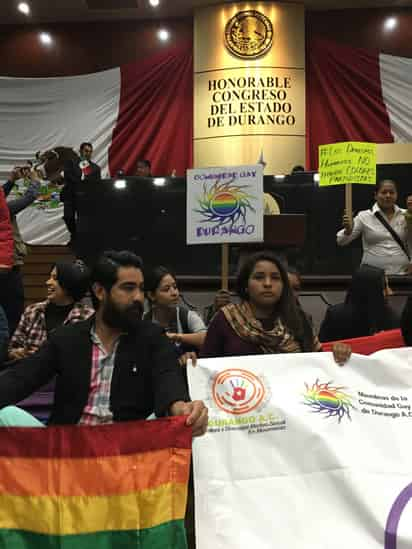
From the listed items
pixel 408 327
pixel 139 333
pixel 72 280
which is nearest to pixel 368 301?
pixel 408 327

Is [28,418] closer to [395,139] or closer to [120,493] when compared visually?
[120,493]

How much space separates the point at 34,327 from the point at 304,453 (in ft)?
5.40

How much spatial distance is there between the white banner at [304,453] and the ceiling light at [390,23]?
8195 millimetres

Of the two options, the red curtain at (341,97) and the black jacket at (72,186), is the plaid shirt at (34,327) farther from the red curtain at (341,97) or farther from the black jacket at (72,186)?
the red curtain at (341,97)

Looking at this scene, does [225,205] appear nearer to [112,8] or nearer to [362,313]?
[362,313]

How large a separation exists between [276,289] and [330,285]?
2.68 metres

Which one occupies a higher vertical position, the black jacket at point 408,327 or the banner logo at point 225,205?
the banner logo at point 225,205

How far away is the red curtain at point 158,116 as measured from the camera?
910cm

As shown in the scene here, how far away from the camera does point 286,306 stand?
2.63m

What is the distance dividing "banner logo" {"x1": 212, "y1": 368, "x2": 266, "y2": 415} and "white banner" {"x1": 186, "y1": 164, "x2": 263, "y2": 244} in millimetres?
1263

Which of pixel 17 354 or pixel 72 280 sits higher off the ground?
pixel 72 280

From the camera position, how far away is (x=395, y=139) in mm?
8648

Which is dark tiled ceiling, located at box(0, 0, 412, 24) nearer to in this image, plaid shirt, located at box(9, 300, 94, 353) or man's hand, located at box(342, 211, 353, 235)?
man's hand, located at box(342, 211, 353, 235)

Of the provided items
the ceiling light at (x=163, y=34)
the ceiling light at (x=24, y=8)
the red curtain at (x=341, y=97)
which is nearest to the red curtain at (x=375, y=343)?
the red curtain at (x=341, y=97)
